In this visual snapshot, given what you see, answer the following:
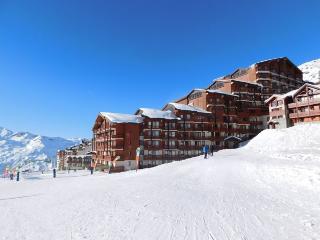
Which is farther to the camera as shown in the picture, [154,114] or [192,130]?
[192,130]

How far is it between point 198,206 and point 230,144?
59892 mm

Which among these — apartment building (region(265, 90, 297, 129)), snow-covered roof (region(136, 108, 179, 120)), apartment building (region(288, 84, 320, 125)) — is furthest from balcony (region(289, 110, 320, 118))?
snow-covered roof (region(136, 108, 179, 120))

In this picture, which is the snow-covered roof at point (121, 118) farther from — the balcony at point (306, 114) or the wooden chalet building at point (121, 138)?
the balcony at point (306, 114)

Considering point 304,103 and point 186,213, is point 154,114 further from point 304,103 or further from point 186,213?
point 186,213

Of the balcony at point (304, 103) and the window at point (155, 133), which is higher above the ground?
the balcony at point (304, 103)

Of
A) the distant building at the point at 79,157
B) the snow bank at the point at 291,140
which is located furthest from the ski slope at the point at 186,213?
the distant building at the point at 79,157

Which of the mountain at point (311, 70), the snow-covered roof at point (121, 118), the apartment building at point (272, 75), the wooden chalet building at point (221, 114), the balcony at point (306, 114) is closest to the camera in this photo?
the balcony at point (306, 114)

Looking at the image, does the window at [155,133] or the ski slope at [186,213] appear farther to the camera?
the window at [155,133]

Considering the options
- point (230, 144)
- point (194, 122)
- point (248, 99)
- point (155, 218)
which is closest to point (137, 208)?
point (155, 218)

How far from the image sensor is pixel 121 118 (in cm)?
6178

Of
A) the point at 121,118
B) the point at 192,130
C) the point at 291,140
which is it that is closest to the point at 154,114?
the point at 121,118

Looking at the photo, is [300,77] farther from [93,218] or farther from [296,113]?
[93,218]

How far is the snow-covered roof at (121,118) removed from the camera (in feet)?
197

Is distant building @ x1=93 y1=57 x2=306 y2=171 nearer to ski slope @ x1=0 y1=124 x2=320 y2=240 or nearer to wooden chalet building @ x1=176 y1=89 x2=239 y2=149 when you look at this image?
wooden chalet building @ x1=176 y1=89 x2=239 y2=149
